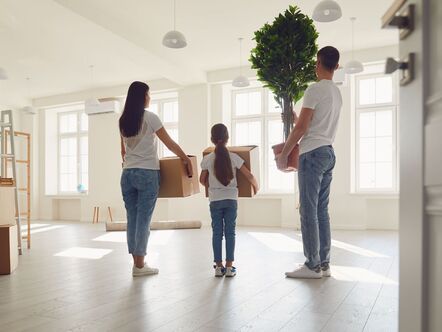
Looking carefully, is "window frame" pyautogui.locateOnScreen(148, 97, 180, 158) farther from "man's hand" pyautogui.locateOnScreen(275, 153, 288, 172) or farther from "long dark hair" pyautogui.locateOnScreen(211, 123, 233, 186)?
"man's hand" pyautogui.locateOnScreen(275, 153, 288, 172)

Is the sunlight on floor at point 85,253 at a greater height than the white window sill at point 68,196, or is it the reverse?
the white window sill at point 68,196

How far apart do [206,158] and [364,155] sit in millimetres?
5996

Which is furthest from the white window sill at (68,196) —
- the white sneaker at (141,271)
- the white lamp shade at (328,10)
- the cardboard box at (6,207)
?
the white sneaker at (141,271)

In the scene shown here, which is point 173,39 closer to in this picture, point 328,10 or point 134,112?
point 328,10

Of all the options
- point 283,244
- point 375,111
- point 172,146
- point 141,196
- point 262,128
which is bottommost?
point 283,244

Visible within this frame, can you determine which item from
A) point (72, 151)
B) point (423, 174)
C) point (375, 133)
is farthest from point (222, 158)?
point (72, 151)

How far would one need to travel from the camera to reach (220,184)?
306 cm

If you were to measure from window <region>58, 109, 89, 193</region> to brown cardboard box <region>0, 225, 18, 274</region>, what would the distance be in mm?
8297

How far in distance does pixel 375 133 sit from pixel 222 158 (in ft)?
20.2

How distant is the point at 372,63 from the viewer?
7.88m

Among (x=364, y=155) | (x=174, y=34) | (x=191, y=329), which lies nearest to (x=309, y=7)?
(x=174, y=34)

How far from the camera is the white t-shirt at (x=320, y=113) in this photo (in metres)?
2.76

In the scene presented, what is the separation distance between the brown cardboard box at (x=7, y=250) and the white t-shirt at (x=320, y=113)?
248 centimetres

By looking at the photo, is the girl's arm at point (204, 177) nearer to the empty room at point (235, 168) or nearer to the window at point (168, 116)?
the empty room at point (235, 168)
